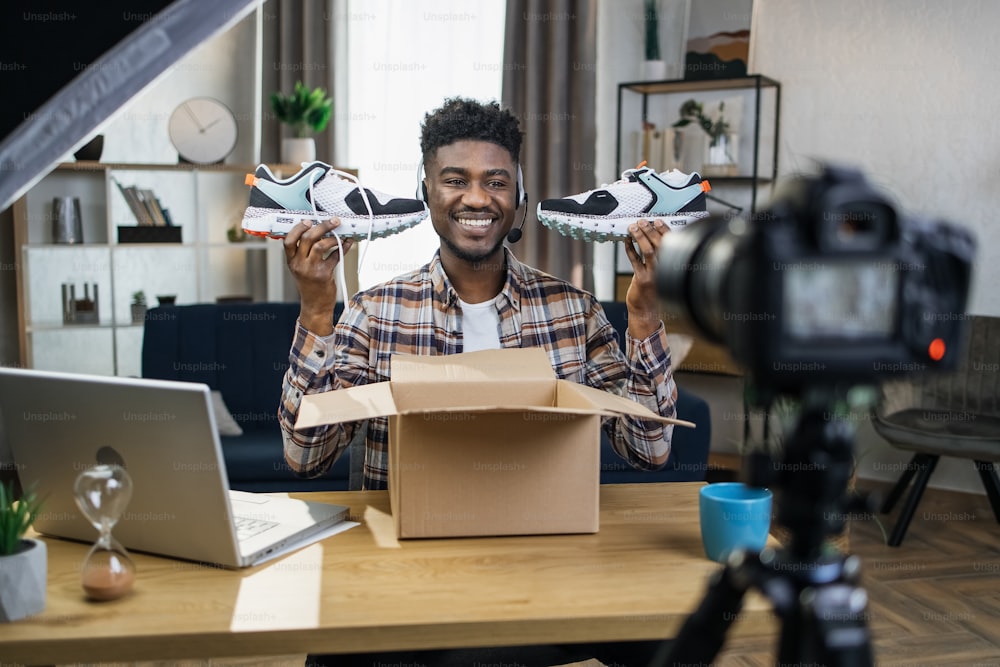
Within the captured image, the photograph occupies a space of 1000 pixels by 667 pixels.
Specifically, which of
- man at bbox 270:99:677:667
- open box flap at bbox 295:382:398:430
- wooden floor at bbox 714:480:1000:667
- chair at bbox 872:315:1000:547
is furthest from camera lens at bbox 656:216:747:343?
chair at bbox 872:315:1000:547

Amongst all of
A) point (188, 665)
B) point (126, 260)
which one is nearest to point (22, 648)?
point (188, 665)

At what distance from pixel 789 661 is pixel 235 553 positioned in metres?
0.64

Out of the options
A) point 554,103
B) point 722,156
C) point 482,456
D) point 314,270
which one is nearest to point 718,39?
point 722,156

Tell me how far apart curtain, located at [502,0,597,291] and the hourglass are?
3.18 meters

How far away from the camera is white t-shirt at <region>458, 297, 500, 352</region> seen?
172 cm

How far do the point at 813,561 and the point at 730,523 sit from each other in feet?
1.40

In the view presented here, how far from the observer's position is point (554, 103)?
13.4 feet

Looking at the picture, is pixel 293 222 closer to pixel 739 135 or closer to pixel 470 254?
pixel 470 254

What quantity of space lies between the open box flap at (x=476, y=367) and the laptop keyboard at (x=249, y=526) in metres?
0.25

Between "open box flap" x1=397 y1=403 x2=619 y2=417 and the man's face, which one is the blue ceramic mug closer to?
"open box flap" x1=397 y1=403 x2=619 y2=417

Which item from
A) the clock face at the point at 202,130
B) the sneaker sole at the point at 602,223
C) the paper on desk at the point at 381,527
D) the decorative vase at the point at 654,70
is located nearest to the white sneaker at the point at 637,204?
the sneaker sole at the point at 602,223

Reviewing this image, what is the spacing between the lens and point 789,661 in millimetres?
679

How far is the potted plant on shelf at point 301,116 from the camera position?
398 centimetres

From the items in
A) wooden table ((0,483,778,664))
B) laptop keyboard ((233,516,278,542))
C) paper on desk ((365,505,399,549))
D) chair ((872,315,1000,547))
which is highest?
laptop keyboard ((233,516,278,542))
